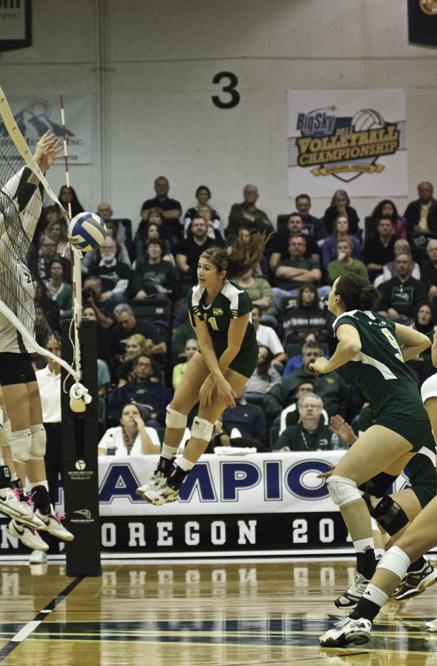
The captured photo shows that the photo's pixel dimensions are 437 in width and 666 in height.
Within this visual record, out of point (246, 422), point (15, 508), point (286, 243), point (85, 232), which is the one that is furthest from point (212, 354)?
point (286, 243)

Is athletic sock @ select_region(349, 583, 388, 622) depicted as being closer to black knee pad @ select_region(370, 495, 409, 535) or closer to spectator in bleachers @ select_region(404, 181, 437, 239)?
black knee pad @ select_region(370, 495, 409, 535)

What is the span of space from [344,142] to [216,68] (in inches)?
97.4

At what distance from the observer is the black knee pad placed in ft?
27.0

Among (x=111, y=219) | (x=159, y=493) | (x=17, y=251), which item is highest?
(x=111, y=219)

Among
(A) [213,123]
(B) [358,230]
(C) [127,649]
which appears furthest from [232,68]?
(C) [127,649]

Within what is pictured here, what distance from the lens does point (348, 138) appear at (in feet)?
63.2

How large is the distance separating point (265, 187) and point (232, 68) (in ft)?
6.80

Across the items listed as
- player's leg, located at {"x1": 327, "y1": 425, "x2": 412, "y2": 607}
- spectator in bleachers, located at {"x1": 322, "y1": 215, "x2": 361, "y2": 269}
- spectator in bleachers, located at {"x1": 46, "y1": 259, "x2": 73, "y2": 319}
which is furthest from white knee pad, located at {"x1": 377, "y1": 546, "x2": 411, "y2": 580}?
spectator in bleachers, located at {"x1": 322, "y1": 215, "x2": 361, "y2": 269}

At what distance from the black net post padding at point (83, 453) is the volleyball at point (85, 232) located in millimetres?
2523

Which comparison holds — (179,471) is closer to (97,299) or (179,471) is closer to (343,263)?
(97,299)

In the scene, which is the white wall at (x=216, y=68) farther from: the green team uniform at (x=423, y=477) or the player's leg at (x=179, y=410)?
the green team uniform at (x=423, y=477)

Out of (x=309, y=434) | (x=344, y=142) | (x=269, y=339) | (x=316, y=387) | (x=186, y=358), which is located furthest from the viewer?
(x=344, y=142)

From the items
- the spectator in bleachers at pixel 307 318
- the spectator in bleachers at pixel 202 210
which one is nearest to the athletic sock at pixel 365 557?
the spectator in bleachers at pixel 307 318

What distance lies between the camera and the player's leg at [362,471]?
7.18 metres
